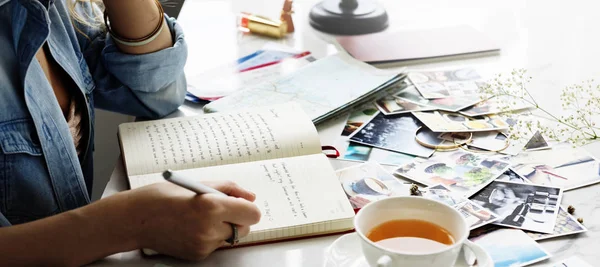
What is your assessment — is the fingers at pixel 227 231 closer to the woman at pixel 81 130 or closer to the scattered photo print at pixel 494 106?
the woman at pixel 81 130

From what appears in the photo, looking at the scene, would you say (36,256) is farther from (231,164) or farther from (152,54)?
(152,54)

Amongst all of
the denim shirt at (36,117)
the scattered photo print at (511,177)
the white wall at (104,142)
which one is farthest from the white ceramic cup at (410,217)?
the white wall at (104,142)

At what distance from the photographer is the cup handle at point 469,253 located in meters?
0.80

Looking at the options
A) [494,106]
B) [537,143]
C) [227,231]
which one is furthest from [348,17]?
[227,231]

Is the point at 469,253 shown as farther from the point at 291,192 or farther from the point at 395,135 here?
the point at 395,135

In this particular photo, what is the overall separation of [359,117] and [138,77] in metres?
0.35

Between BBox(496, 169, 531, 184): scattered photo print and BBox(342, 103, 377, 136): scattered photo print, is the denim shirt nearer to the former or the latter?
BBox(342, 103, 377, 136): scattered photo print

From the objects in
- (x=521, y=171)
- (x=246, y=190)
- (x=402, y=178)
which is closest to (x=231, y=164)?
(x=246, y=190)

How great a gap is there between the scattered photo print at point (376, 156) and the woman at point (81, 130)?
0.79ft

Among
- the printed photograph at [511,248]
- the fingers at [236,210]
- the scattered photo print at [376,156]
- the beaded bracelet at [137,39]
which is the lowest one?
the scattered photo print at [376,156]

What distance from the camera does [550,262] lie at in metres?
0.84

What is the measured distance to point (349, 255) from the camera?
827 mm

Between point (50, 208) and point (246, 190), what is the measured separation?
293mm

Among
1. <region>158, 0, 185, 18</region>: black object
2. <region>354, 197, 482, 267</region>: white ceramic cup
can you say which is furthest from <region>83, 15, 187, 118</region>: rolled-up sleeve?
<region>354, 197, 482, 267</region>: white ceramic cup
